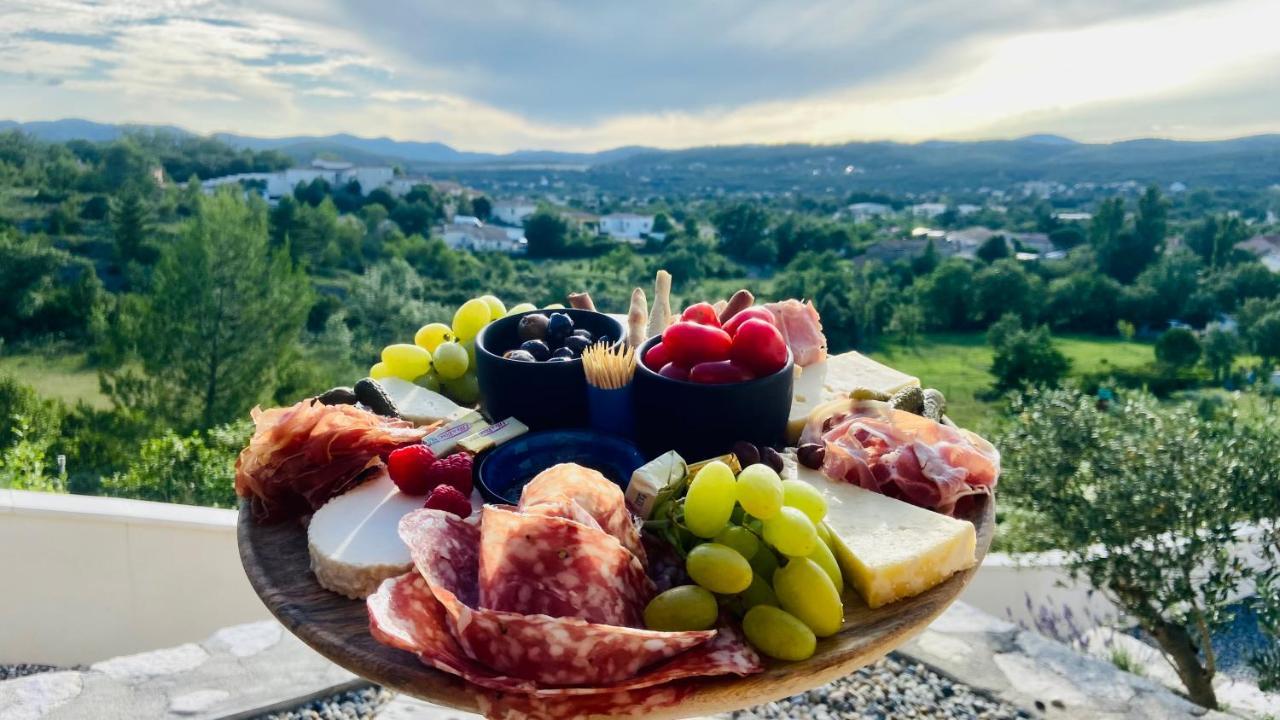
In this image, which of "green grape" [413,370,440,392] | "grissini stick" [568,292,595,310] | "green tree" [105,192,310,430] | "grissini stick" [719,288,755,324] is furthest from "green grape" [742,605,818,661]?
"green tree" [105,192,310,430]

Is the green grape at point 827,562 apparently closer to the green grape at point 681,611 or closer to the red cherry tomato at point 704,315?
the green grape at point 681,611

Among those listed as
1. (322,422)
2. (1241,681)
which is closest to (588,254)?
(1241,681)

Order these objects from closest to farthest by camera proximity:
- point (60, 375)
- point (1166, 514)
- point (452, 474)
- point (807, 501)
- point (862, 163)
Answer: point (807, 501)
point (452, 474)
point (1166, 514)
point (60, 375)
point (862, 163)

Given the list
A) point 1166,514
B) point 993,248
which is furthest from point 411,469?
point 993,248

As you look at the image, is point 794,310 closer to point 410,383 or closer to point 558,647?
point 410,383

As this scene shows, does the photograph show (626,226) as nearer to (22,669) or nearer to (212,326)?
(212,326)

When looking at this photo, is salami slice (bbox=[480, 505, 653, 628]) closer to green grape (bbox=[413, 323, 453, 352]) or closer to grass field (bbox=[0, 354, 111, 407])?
green grape (bbox=[413, 323, 453, 352])
